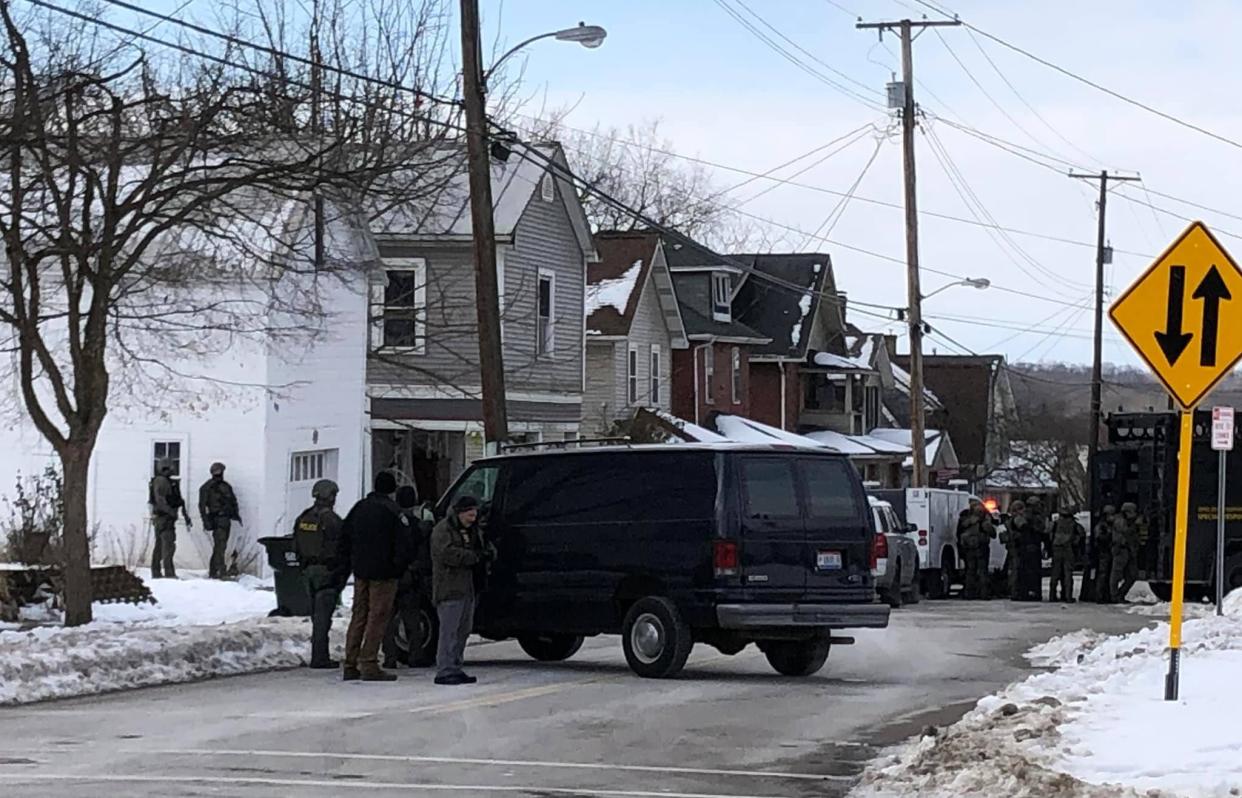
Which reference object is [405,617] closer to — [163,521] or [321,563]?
[321,563]

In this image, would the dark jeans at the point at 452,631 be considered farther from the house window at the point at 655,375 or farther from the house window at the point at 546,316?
the house window at the point at 655,375

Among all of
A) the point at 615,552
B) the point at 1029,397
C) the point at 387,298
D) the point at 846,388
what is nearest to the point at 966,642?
the point at 615,552

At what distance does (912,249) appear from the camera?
142 feet

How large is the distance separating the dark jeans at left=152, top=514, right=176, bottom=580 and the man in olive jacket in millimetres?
12604

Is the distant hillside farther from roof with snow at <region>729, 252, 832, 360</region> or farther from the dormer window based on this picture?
the dormer window

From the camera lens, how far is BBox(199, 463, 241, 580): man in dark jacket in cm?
2952

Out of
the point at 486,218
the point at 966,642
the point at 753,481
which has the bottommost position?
the point at 966,642

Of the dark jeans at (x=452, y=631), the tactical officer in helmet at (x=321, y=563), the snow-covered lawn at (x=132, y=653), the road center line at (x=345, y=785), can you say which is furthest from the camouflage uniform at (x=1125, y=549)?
the road center line at (x=345, y=785)

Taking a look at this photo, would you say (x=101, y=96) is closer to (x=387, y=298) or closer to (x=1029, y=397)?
(x=387, y=298)

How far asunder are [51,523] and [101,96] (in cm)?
976

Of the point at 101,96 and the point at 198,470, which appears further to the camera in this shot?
the point at 198,470

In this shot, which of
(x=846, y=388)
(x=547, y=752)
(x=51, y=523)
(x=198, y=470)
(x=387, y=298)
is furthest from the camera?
(x=846, y=388)

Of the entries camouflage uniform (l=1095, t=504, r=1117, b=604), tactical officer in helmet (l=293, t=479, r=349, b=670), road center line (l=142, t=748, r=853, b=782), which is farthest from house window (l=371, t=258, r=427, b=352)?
road center line (l=142, t=748, r=853, b=782)

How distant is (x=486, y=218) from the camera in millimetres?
24844
